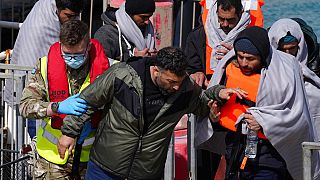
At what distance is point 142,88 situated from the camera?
5.49 m

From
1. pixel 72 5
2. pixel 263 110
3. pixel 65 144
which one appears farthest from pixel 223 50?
pixel 65 144

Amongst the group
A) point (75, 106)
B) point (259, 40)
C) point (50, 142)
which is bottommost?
point (50, 142)

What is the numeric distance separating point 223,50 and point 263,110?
3.49ft

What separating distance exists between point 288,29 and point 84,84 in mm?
1773

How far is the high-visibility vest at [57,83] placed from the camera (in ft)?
19.1

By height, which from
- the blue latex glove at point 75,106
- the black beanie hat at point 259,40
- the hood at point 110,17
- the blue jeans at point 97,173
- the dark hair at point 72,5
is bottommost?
the blue jeans at point 97,173

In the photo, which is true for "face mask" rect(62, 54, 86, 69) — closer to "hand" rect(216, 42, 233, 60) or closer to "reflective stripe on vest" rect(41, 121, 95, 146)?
"reflective stripe on vest" rect(41, 121, 95, 146)

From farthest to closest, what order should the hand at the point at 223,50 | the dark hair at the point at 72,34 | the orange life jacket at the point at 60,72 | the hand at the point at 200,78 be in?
the hand at the point at 223,50
the hand at the point at 200,78
the orange life jacket at the point at 60,72
the dark hair at the point at 72,34

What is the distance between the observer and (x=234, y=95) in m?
5.99

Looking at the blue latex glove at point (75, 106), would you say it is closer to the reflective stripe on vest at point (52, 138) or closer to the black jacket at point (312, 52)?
the reflective stripe on vest at point (52, 138)

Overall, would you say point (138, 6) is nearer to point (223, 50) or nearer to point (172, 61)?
point (223, 50)

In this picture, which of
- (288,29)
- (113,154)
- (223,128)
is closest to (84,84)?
(113,154)

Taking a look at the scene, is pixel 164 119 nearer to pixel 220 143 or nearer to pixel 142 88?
pixel 142 88

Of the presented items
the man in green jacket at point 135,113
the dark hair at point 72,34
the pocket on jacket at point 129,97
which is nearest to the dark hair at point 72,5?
the dark hair at point 72,34
